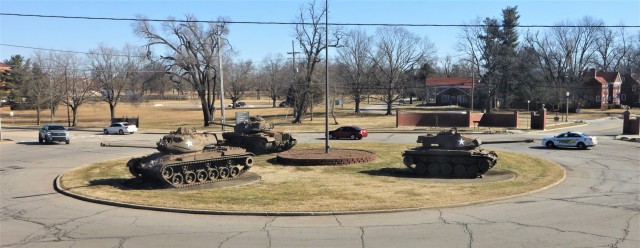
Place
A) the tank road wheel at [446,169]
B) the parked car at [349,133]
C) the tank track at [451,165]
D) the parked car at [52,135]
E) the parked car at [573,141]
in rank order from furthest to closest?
1. the parked car at [349,133]
2. the parked car at [52,135]
3. the parked car at [573,141]
4. the tank road wheel at [446,169]
5. the tank track at [451,165]

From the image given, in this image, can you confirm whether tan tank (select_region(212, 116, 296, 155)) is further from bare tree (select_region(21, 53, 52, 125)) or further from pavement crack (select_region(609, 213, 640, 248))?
bare tree (select_region(21, 53, 52, 125))

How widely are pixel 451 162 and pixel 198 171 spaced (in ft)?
32.4

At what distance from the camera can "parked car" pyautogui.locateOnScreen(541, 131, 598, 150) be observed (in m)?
32.2

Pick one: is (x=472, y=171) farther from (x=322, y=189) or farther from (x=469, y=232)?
(x=469, y=232)

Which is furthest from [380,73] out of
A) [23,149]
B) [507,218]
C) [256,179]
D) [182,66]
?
[507,218]

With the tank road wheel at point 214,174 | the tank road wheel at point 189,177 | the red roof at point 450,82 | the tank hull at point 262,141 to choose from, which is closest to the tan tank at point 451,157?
the tank road wheel at point 214,174

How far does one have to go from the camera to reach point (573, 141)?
107 feet

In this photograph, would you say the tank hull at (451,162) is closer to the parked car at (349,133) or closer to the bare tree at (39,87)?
the parked car at (349,133)

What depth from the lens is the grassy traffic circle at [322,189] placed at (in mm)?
15141

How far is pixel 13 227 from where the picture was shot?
12.9m

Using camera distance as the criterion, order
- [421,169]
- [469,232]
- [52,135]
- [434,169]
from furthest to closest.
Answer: [52,135]
[421,169]
[434,169]
[469,232]

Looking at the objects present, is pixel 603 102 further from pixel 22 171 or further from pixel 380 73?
pixel 22 171

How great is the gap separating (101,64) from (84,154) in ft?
136

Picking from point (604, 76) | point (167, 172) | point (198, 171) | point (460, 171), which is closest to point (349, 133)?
point (460, 171)
